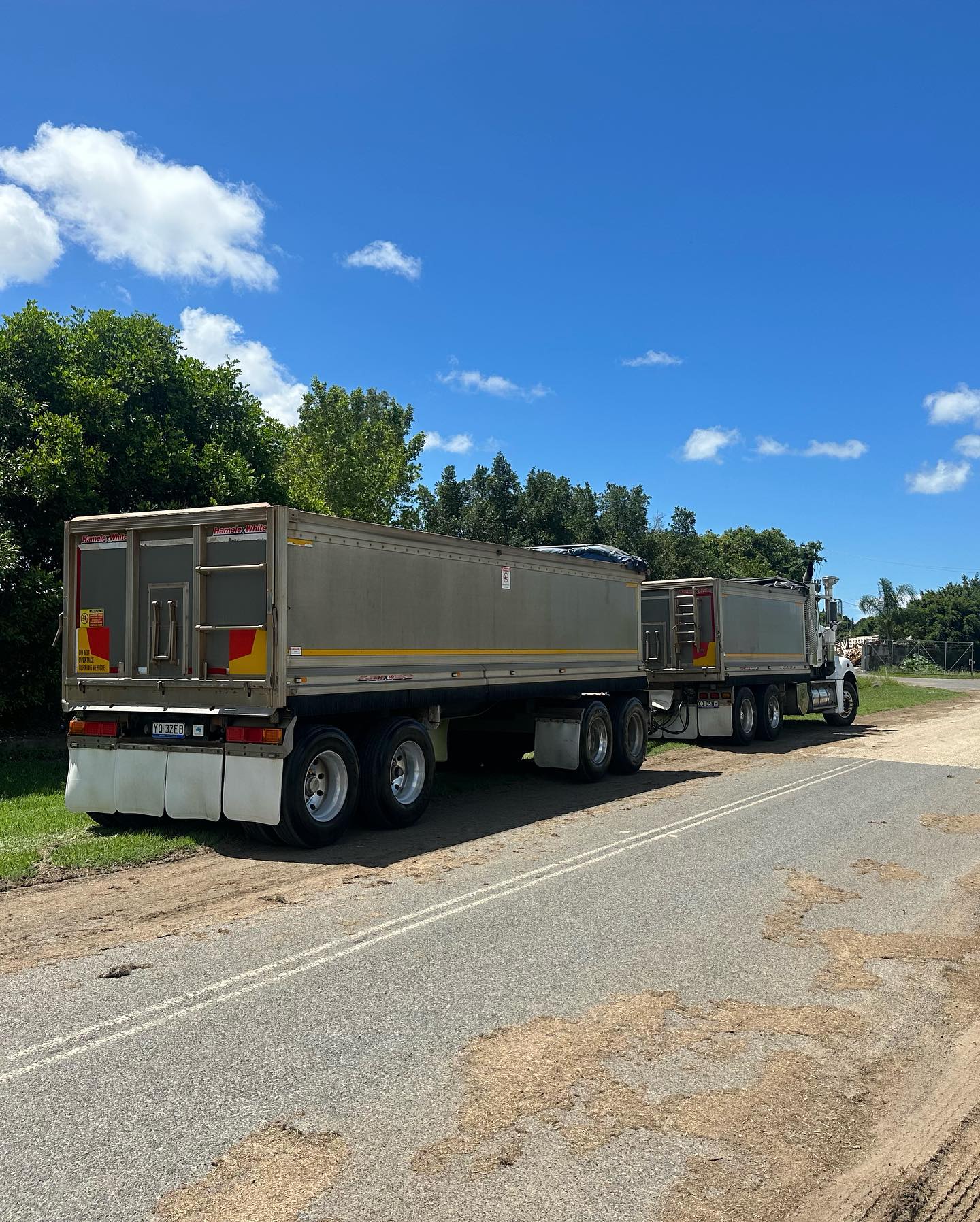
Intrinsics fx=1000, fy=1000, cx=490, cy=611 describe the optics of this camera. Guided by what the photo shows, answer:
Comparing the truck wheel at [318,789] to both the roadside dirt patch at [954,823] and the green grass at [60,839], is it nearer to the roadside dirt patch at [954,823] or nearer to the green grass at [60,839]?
the green grass at [60,839]

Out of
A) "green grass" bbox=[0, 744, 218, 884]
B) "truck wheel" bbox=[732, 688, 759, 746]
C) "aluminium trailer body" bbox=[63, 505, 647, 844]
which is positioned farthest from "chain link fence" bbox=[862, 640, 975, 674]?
"green grass" bbox=[0, 744, 218, 884]

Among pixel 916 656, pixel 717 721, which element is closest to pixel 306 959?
pixel 717 721

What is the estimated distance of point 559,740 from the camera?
1420cm

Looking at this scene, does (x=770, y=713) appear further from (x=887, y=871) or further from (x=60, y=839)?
(x=60, y=839)

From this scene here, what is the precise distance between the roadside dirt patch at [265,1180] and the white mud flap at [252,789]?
17.7ft

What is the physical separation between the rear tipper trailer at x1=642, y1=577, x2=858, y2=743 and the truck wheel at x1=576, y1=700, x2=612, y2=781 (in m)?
3.92

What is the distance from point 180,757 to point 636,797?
19.9 feet

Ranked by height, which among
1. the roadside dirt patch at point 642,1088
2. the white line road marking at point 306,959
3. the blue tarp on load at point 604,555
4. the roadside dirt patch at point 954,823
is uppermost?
the blue tarp on load at point 604,555

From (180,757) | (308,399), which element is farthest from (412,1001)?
(308,399)

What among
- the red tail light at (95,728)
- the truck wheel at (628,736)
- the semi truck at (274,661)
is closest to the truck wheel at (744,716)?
the truck wheel at (628,736)

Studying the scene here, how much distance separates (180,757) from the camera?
9711 mm

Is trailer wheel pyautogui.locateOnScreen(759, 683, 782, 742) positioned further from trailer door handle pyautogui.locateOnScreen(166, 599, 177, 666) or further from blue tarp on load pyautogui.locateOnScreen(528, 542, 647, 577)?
trailer door handle pyautogui.locateOnScreen(166, 599, 177, 666)

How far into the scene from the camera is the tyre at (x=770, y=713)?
20.6 m

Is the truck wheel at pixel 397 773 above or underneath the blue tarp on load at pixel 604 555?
underneath
